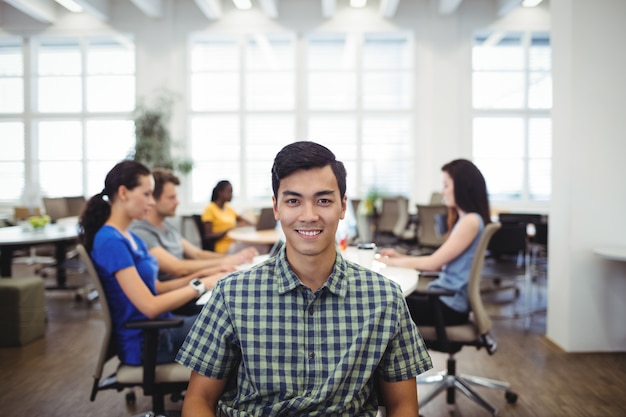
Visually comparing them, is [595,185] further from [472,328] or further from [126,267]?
[126,267]

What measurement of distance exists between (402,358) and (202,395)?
0.52 meters

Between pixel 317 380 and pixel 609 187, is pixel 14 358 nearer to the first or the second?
pixel 317 380

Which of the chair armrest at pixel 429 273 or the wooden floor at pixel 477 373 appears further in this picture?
the chair armrest at pixel 429 273

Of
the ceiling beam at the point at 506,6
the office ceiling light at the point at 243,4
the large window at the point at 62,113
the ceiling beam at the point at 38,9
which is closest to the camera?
the ceiling beam at the point at 38,9

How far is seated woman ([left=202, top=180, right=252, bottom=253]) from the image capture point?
17.9 feet

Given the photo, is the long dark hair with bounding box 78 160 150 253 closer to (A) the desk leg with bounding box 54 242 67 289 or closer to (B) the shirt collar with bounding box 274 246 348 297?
(B) the shirt collar with bounding box 274 246 348 297

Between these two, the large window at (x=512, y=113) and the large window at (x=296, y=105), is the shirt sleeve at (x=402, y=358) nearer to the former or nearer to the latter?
the large window at (x=296, y=105)

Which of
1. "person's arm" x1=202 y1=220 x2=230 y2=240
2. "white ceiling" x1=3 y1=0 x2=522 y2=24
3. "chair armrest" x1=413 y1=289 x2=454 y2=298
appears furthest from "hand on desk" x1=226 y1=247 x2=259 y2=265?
"white ceiling" x1=3 y1=0 x2=522 y2=24

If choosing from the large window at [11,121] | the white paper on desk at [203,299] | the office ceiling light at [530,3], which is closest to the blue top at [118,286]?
the white paper on desk at [203,299]

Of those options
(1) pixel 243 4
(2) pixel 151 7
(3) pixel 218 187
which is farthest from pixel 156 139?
(3) pixel 218 187

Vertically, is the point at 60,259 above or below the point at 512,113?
below

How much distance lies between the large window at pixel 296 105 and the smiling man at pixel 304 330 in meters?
9.25

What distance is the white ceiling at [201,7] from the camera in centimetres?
937

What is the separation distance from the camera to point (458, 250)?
2859 millimetres
